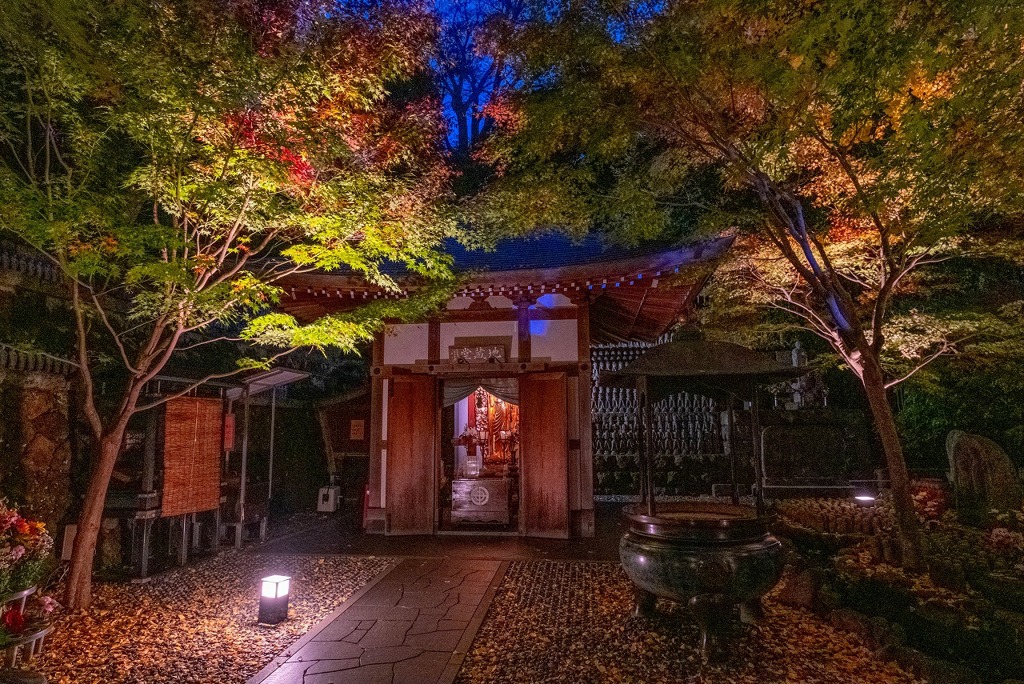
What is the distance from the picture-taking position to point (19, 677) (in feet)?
11.2

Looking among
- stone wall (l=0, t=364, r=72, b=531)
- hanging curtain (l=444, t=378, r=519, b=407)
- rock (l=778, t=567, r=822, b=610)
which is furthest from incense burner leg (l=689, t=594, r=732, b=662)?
stone wall (l=0, t=364, r=72, b=531)

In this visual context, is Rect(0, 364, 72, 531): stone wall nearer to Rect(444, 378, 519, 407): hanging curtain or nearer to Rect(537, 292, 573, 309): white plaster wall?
Rect(444, 378, 519, 407): hanging curtain

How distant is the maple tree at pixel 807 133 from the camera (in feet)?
17.1

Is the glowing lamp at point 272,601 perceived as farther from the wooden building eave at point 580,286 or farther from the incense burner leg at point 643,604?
the wooden building eave at point 580,286

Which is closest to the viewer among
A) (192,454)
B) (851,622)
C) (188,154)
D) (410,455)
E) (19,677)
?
(19,677)

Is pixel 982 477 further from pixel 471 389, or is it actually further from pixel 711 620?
pixel 471 389

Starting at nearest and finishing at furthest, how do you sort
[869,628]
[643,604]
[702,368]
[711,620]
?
[711,620] → [869,628] → [643,604] → [702,368]

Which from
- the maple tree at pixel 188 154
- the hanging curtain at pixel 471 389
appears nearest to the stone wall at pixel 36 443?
the maple tree at pixel 188 154

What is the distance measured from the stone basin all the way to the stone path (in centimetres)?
175

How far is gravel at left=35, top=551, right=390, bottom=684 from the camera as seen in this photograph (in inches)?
174

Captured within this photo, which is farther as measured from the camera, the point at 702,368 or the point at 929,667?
the point at 702,368

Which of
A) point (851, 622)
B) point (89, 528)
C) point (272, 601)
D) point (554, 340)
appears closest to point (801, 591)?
point (851, 622)

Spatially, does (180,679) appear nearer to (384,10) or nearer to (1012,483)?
(384,10)

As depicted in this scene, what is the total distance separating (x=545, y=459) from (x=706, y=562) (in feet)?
15.7
